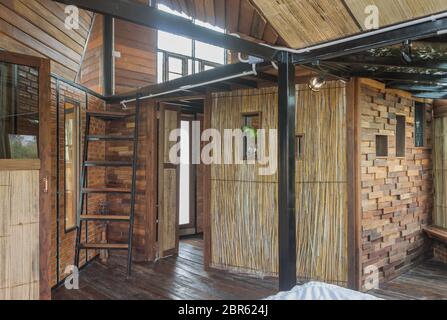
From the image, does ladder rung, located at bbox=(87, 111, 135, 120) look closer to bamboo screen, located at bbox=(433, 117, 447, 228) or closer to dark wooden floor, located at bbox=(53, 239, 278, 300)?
dark wooden floor, located at bbox=(53, 239, 278, 300)

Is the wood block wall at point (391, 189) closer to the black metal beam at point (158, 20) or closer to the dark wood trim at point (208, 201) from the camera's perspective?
the dark wood trim at point (208, 201)

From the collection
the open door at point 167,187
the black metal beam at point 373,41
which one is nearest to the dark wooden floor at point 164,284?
the open door at point 167,187

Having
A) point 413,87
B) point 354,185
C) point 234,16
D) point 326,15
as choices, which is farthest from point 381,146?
point 326,15

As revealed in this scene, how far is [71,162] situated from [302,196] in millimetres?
2760

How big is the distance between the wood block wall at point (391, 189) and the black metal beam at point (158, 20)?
204 centimetres

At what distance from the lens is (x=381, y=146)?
161 inches

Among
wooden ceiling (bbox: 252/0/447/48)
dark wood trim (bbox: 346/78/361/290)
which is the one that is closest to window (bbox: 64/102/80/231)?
wooden ceiling (bbox: 252/0/447/48)

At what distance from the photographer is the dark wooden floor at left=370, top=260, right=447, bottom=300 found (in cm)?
351

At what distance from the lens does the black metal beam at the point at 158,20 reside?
5.24ft

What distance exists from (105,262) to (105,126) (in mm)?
1898

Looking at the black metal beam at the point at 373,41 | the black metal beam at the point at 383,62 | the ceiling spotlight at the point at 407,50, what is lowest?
the ceiling spotlight at the point at 407,50

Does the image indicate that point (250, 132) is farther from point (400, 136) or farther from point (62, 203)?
point (62, 203)
